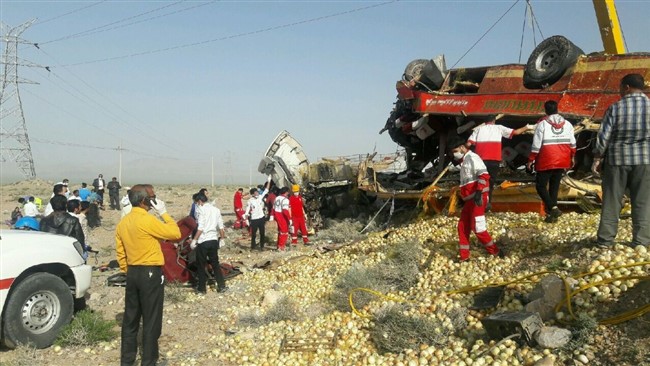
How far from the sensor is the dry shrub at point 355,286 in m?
7.46

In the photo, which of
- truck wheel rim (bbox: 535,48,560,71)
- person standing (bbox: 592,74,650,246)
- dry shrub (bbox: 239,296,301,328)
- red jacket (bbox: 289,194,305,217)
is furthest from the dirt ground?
truck wheel rim (bbox: 535,48,560,71)

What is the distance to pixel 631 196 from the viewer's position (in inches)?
229

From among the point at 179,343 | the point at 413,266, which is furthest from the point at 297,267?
the point at 179,343

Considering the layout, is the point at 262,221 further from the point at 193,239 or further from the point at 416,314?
the point at 416,314

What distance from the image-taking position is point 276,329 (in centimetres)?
708

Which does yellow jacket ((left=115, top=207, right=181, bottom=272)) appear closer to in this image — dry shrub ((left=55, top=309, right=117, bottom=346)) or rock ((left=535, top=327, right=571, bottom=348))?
dry shrub ((left=55, top=309, right=117, bottom=346))

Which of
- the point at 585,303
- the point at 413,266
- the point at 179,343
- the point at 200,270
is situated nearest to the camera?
the point at 585,303

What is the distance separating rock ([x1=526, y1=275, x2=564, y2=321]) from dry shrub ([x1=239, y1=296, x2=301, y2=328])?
3.31m

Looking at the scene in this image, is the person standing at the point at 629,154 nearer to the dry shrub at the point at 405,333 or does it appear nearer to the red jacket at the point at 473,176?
the red jacket at the point at 473,176

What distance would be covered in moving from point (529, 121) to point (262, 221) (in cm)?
697

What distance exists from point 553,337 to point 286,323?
363 cm

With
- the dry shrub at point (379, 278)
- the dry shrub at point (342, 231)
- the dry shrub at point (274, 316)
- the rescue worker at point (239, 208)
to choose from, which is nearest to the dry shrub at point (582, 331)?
the dry shrub at point (379, 278)

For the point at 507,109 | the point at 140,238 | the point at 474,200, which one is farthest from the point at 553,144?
the point at 140,238

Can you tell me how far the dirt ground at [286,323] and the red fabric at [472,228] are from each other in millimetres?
224
